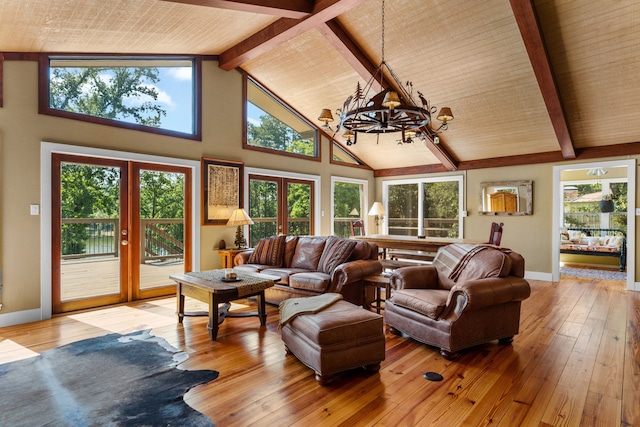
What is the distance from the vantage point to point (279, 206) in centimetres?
700

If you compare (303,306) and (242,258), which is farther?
(242,258)

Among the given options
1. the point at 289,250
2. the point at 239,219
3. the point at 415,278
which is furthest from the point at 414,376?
the point at 239,219

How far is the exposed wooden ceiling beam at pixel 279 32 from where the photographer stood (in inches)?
163

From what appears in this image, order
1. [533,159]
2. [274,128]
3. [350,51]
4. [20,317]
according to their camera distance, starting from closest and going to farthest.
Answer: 1. [20,317]
2. [350,51]
3. [533,159]
4. [274,128]

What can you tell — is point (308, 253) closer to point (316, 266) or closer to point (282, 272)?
point (316, 266)

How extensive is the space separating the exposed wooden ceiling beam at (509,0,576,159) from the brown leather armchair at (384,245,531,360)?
2477mm

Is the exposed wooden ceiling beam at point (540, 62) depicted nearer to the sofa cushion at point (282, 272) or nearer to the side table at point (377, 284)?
the side table at point (377, 284)

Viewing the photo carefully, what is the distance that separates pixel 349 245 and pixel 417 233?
4562mm

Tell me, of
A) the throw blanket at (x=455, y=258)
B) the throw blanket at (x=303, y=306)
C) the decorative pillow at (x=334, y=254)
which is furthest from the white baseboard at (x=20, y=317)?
the throw blanket at (x=455, y=258)

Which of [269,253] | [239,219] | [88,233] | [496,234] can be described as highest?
[239,219]

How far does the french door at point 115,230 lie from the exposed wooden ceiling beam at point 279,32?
75.6 inches

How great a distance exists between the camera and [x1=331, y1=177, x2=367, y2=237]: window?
27.0 ft

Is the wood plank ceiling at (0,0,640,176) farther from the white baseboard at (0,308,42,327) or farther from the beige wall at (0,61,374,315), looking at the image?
the white baseboard at (0,308,42,327)

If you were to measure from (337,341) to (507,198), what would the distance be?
602cm
